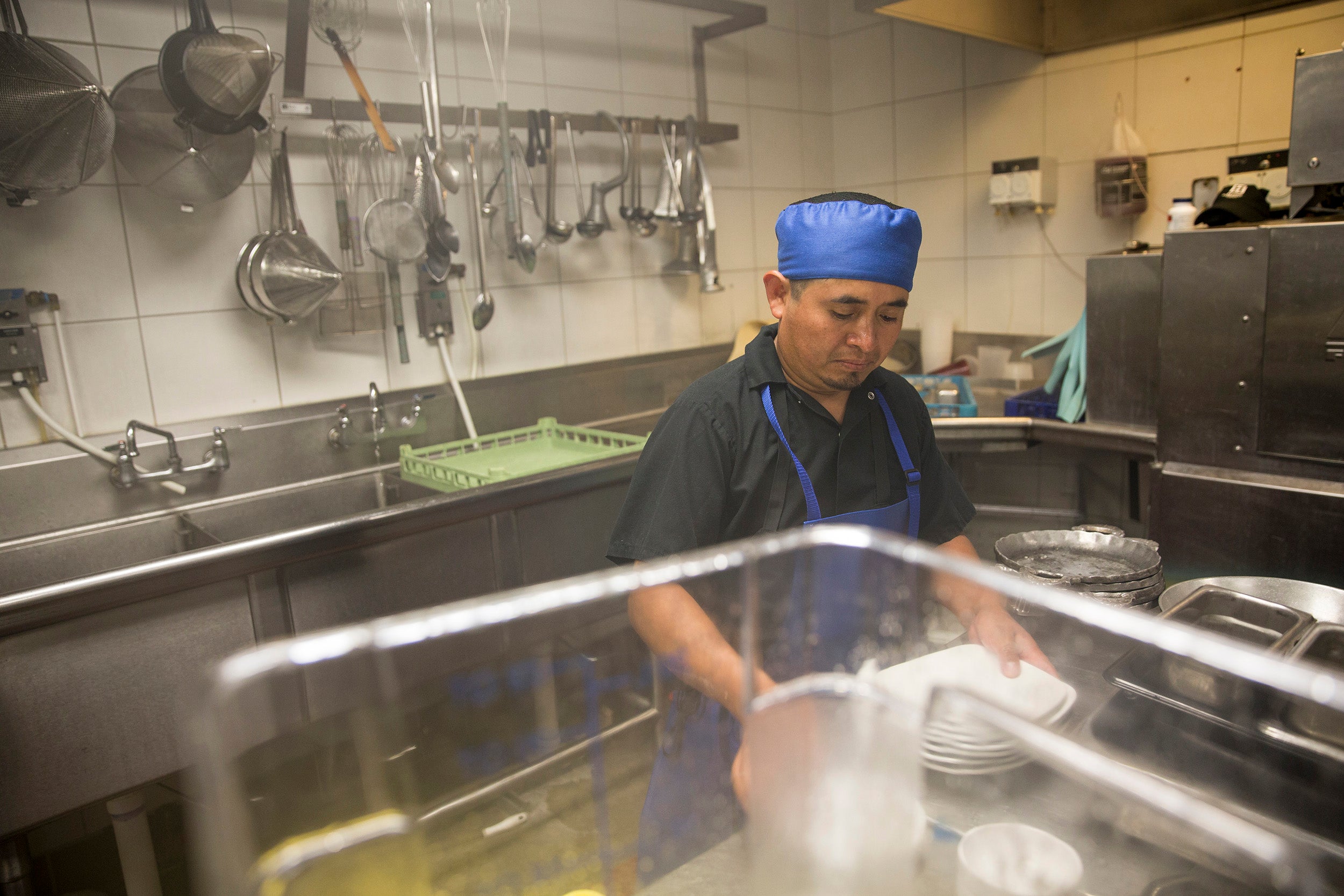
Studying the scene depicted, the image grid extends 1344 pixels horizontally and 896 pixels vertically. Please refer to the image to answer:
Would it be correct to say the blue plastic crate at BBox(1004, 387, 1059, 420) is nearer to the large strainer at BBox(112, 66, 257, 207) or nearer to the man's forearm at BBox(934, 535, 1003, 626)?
the man's forearm at BBox(934, 535, 1003, 626)

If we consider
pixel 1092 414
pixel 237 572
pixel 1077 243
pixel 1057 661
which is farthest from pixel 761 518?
pixel 1077 243

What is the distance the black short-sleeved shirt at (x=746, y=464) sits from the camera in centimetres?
113

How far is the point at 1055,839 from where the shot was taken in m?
0.49

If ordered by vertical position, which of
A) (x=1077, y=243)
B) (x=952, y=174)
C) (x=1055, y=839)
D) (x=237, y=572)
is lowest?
(x=237, y=572)

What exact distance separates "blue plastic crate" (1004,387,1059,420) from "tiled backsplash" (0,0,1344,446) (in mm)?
591

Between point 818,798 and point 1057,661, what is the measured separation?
24 cm

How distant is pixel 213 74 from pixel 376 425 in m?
0.90

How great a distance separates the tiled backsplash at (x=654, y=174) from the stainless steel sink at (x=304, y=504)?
0.24 m

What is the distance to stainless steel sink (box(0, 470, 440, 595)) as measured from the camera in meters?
1.80

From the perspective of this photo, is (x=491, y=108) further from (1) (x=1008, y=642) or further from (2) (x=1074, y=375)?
(1) (x=1008, y=642)

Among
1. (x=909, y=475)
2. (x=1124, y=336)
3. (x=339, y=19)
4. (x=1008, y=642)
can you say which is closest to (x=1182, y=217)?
(x=1124, y=336)

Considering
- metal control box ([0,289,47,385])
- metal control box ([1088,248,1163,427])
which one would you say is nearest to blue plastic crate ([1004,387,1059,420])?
metal control box ([1088,248,1163,427])

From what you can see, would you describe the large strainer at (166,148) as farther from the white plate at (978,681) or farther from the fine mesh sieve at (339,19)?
the white plate at (978,681)

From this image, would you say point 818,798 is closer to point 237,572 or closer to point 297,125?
point 237,572
